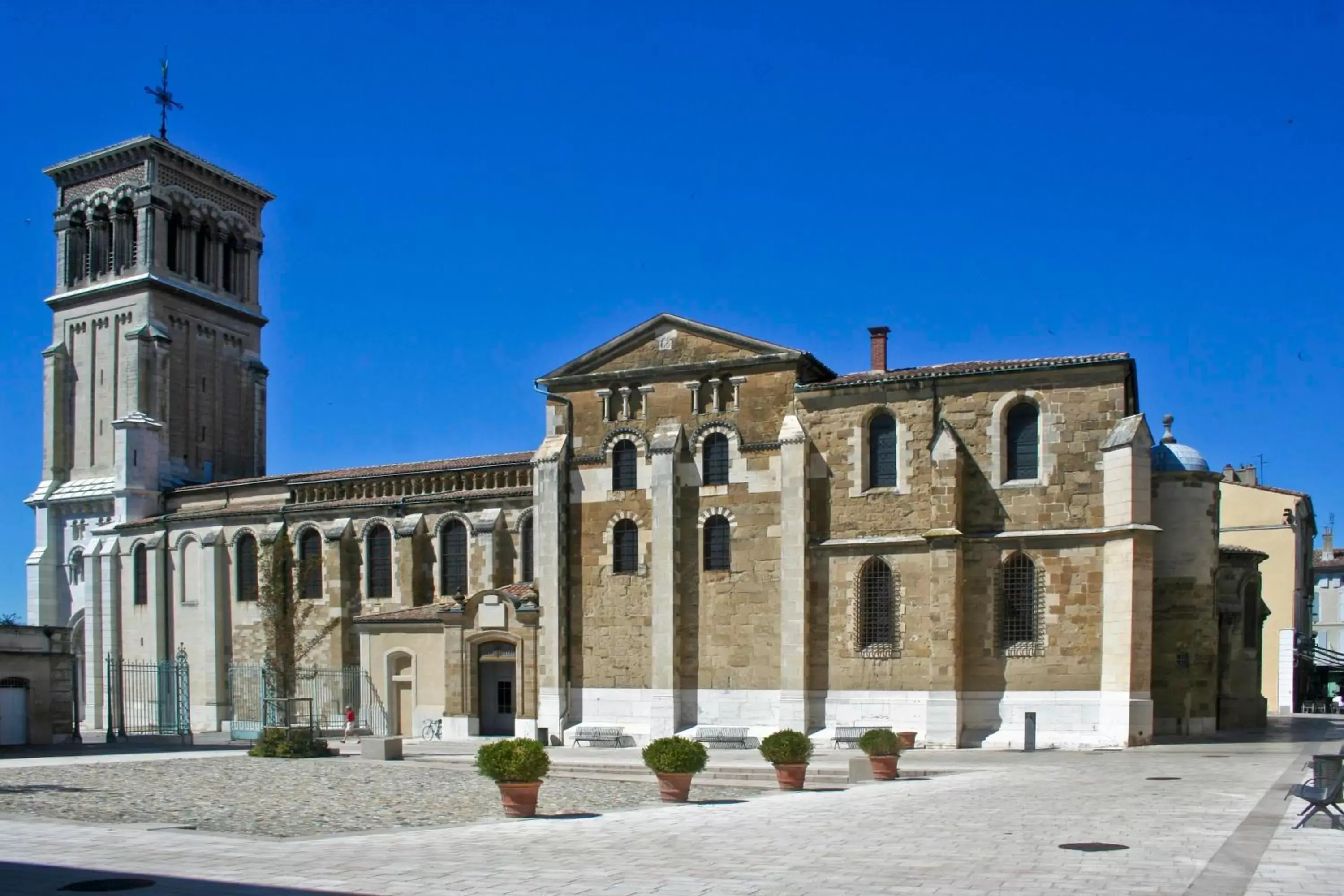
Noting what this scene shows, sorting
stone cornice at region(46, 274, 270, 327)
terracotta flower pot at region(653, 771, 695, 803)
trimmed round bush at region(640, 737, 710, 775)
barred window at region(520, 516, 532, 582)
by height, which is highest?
stone cornice at region(46, 274, 270, 327)

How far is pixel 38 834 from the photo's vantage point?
17109 mm

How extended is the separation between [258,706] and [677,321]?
22.2 meters

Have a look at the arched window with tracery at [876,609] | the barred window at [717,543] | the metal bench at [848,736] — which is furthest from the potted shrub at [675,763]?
the barred window at [717,543]

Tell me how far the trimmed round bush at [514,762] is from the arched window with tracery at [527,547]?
2219 centimetres

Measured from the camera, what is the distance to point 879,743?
81.1 feet

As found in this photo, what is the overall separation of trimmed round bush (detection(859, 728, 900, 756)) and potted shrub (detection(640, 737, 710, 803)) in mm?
4353

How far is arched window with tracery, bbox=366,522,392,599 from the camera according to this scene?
45062 millimetres

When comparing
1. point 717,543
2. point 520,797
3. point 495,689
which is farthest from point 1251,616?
point 520,797

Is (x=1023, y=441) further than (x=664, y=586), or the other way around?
(x=664, y=586)

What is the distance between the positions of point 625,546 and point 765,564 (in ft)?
14.8

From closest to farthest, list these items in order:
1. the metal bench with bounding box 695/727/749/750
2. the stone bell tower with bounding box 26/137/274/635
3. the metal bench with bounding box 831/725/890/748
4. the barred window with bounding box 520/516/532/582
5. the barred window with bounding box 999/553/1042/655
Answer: the barred window with bounding box 999/553/1042/655, the metal bench with bounding box 831/725/890/748, the metal bench with bounding box 695/727/749/750, the barred window with bounding box 520/516/532/582, the stone bell tower with bounding box 26/137/274/635

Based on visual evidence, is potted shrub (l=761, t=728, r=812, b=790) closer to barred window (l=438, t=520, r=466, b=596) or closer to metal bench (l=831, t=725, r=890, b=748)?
metal bench (l=831, t=725, r=890, b=748)

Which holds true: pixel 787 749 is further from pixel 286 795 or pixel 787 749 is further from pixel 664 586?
pixel 664 586

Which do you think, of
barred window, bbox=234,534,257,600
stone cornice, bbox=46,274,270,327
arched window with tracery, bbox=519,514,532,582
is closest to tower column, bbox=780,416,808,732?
arched window with tracery, bbox=519,514,532,582
